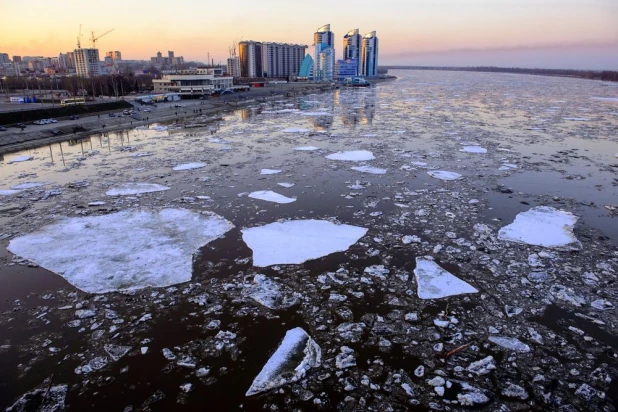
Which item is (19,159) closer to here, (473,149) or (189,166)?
(189,166)

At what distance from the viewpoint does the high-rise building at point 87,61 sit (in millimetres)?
103250

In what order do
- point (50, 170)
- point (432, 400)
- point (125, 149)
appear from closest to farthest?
1. point (432, 400)
2. point (50, 170)
3. point (125, 149)

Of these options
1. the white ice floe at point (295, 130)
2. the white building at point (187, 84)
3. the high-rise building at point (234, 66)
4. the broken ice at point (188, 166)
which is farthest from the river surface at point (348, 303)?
the high-rise building at point (234, 66)

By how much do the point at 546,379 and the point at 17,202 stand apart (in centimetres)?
1250

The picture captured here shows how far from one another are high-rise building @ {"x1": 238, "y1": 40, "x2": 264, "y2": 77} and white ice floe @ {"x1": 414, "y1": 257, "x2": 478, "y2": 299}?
386 feet

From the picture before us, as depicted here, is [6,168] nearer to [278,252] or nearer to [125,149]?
[125,149]

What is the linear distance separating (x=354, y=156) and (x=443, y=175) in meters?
3.99

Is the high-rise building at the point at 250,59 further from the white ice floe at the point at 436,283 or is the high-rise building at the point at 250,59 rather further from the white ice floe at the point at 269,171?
the white ice floe at the point at 436,283

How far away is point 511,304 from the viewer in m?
5.76

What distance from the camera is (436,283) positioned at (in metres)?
6.34

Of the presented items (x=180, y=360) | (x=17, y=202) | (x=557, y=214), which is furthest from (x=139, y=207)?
(x=557, y=214)

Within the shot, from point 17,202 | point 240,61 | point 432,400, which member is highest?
point 240,61

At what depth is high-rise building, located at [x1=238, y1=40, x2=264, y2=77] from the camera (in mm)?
113438

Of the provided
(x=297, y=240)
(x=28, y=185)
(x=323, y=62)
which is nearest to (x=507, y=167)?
(x=297, y=240)
